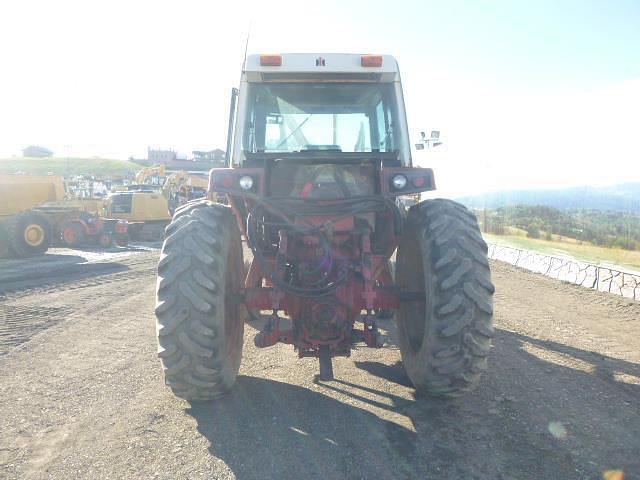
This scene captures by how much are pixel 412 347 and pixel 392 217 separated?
4.19 ft

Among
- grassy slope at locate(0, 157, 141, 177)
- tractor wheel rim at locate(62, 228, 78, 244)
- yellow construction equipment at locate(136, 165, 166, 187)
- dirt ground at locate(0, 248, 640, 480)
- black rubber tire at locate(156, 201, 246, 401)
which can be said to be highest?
grassy slope at locate(0, 157, 141, 177)

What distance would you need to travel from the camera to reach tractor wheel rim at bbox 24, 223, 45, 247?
15.2 meters

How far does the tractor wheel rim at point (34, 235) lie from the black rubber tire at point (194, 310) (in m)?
13.9

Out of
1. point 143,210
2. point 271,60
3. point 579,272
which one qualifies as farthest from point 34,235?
point 579,272

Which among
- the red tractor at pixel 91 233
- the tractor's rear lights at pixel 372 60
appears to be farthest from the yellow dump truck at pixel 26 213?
the tractor's rear lights at pixel 372 60

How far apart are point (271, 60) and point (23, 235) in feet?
45.8

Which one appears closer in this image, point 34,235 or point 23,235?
point 23,235

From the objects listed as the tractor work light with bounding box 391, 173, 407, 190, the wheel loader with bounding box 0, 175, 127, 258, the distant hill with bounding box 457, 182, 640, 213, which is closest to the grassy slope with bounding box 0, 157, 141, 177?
the wheel loader with bounding box 0, 175, 127, 258

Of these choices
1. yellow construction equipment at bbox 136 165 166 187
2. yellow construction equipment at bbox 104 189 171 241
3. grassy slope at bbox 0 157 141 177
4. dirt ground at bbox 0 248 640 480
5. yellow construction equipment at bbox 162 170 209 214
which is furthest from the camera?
grassy slope at bbox 0 157 141 177

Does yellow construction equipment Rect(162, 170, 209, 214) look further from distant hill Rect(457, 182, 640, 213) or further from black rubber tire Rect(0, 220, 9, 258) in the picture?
distant hill Rect(457, 182, 640, 213)

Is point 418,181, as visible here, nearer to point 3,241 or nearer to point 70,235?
point 3,241

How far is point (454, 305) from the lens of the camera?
356cm

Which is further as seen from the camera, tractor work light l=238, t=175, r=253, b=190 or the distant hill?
the distant hill

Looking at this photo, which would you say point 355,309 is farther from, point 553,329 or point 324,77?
point 553,329
